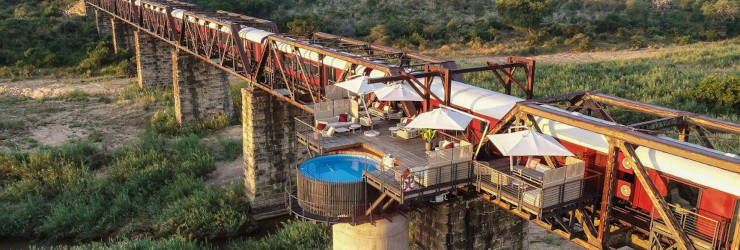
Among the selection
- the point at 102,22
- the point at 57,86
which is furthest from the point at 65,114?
the point at 102,22

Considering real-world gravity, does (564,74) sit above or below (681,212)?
below

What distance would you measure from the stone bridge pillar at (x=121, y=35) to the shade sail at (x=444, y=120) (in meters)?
50.2

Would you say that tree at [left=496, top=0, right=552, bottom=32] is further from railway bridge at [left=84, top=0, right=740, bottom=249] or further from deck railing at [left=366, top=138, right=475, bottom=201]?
deck railing at [left=366, top=138, right=475, bottom=201]

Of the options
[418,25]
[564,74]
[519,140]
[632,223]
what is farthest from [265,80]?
[418,25]

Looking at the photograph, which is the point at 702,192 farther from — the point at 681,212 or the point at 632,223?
the point at 632,223

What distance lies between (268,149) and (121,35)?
127ft

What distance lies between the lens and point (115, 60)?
186ft

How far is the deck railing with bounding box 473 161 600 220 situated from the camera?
11414 mm

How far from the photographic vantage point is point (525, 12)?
6669 cm

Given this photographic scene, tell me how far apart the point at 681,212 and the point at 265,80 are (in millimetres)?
18008

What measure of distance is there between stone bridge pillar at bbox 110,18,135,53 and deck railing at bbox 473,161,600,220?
2057 inches

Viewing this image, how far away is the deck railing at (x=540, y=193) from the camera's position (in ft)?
37.4

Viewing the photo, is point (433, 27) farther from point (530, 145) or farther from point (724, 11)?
point (530, 145)

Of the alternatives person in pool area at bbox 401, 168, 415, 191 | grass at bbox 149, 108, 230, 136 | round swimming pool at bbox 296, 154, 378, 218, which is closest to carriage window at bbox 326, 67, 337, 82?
round swimming pool at bbox 296, 154, 378, 218
